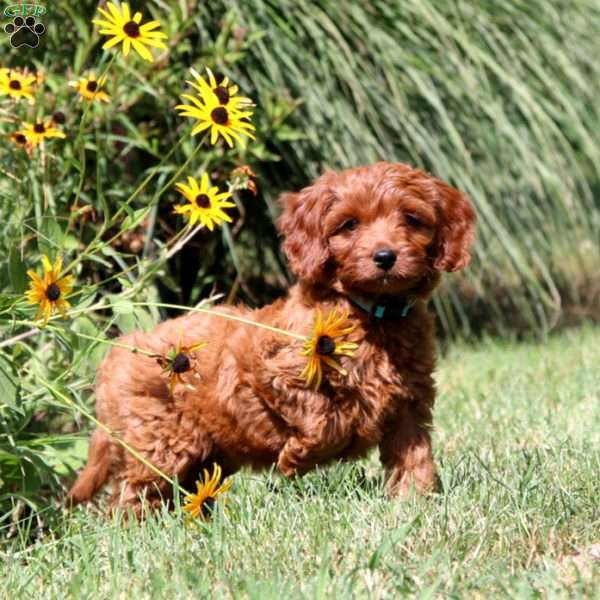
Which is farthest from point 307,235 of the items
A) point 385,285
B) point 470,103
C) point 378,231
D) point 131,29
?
point 470,103

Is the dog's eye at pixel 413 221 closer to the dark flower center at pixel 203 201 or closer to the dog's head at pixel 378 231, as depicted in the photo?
the dog's head at pixel 378 231

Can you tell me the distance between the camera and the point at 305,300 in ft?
11.8

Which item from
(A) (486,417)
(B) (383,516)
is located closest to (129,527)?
(B) (383,516)

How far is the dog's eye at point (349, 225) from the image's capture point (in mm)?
3537

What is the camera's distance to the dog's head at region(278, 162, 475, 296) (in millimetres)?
3383

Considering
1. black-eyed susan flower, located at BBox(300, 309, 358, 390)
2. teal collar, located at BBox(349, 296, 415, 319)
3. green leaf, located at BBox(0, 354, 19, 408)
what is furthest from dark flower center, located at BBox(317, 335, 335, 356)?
green leaf, located at BBox(0, 354, 19, 408)

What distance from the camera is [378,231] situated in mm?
3441

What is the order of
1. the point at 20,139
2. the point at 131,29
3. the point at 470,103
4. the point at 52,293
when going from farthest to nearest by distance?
1. the point at 470,103
2. the point at 20,139
3. the point at 131,29
4. the point at 52,293

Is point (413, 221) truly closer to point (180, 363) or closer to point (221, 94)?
point (221, 94)

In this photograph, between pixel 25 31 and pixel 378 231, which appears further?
pixel 25 31

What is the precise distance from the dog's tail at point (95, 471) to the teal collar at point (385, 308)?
0.91 meters

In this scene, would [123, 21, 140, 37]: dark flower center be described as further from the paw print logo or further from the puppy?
the paw print logo

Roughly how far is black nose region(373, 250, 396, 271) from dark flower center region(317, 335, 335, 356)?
0.99 ft

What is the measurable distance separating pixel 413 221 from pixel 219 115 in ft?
2.27
